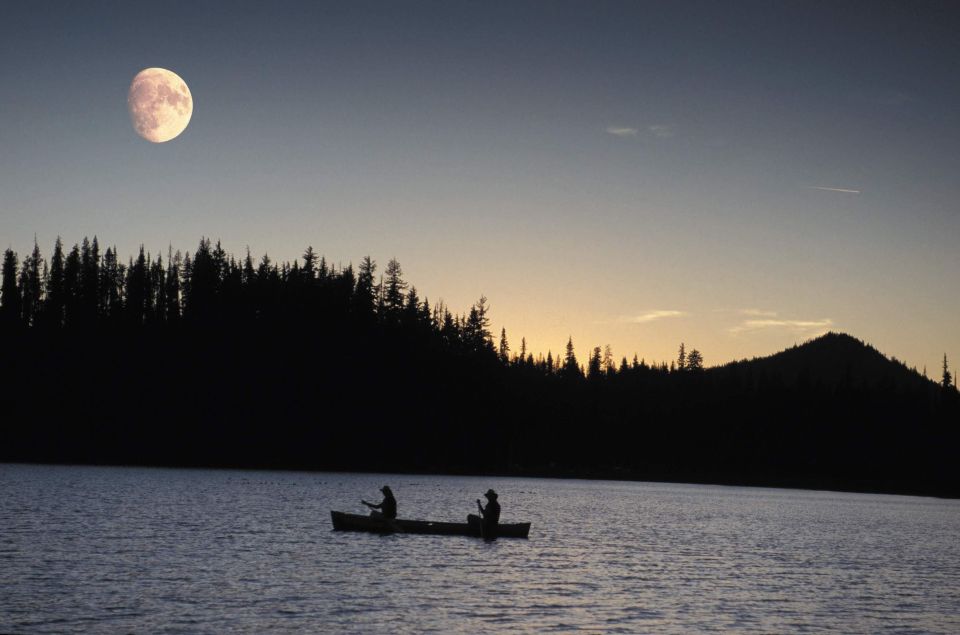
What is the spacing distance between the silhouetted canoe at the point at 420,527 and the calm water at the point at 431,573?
2.08 ft

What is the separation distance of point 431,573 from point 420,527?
13987 mm

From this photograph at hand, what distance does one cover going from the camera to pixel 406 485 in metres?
119

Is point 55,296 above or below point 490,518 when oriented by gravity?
above

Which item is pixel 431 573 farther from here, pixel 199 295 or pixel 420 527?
pixel 199 295

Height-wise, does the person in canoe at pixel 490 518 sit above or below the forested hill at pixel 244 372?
below

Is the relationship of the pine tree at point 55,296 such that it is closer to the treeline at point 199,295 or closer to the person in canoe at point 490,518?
the treeline at point 199,295

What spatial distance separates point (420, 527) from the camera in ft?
181

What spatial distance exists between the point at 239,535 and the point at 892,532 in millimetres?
56996

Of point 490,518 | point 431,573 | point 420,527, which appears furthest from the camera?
point 420,527

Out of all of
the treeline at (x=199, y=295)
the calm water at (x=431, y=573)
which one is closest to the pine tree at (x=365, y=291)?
the treeline at (x=199, y=295)

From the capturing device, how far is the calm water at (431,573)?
30.6m

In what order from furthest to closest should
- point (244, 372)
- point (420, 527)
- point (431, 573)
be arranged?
point (244, 372)
point (420, 527)
point (431, 573)

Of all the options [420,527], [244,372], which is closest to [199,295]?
[244,372]

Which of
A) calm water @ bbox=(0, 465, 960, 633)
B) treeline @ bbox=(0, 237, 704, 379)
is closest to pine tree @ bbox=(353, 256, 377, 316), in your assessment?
treeline @ bbox=(0, 237, 704, 379)
